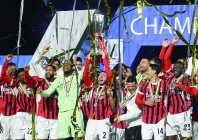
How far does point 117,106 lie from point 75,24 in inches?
155

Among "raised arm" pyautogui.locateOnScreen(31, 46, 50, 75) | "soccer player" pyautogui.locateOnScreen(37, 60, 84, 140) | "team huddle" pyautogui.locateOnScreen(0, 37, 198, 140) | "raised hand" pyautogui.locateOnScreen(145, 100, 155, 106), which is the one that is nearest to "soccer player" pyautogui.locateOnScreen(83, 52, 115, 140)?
"team huddle" pyautogui.locateOnScreen(0, 37, 198, 140)

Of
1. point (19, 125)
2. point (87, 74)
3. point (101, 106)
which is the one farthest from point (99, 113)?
point (19, 125)

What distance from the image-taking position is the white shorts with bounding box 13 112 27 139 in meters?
12.4

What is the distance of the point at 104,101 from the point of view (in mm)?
11508

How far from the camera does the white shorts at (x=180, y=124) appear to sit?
36.7 feet

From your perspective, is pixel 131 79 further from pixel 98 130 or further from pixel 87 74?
pixel 98 130

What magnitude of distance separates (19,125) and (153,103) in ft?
8.93

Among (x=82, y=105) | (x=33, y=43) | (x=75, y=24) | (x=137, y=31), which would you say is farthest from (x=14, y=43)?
(x=82, y=105)

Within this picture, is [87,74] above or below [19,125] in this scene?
above

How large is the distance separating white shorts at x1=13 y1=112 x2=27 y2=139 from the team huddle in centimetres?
2

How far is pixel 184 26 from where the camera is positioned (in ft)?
44.4

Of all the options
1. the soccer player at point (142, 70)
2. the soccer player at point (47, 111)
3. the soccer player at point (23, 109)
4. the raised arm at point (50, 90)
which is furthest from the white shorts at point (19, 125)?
the soccer player at point (142, 70)

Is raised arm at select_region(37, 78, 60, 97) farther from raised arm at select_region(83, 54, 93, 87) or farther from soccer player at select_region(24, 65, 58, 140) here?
raised arm at select_region(83, 54, 93, 87)

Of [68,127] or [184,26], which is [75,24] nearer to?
[184,26]
